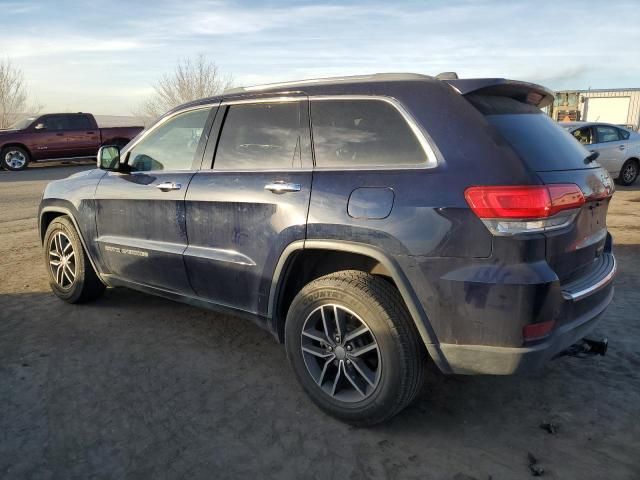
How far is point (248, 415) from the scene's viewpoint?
9.81 ft

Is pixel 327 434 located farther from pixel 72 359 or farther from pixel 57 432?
pixel 72 359

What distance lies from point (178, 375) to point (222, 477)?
3.62 ft

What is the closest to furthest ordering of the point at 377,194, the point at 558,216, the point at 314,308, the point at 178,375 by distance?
1. the point at 558,216
2. the point at 377,194
3. the point at 314,308
4. the point at 178,375

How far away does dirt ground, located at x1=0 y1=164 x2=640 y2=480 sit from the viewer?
2555 mm

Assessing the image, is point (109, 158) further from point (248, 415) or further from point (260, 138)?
point (248, 415)

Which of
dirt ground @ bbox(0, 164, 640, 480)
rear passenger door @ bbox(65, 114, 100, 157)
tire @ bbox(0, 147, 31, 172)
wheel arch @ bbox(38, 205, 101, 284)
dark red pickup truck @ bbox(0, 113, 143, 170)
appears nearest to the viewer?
dirt ground @ bbox(0, 164, 640, 480)

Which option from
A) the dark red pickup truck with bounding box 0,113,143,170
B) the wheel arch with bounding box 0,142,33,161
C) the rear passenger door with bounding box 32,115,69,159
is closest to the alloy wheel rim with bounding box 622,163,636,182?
the dark red pickup truck with bounding box 0,113,143,170

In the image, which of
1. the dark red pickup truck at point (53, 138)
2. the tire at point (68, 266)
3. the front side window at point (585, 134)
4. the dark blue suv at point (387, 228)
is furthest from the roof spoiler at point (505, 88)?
the dark red pickup truck at point (53, 138)

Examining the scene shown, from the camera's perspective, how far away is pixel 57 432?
2822 mm

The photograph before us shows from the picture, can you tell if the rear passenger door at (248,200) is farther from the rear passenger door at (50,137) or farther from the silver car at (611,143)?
the rear passenger door at (50,137)

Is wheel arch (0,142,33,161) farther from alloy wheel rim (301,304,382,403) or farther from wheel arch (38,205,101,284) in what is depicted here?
alloy wheel rim (301,304,382,403)

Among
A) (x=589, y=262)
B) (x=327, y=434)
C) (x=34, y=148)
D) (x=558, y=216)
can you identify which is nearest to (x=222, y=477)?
(x=327, y=434)

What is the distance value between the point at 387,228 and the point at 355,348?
71 centimetres

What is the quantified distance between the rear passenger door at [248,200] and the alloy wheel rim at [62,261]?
1.67m
